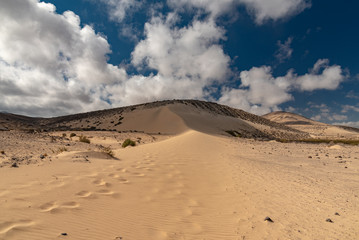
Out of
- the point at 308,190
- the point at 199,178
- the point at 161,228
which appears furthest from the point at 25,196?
the point at 308,190

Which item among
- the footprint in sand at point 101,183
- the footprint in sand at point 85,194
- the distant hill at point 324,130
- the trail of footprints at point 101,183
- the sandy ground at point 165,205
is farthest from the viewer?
the distant hill at point 324,130

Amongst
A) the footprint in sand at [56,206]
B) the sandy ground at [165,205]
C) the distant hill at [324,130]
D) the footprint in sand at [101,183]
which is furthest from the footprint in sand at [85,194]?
the distant hill at [324,130]

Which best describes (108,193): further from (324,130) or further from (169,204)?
(324,130)

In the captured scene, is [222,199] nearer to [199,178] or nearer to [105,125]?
[199,178]

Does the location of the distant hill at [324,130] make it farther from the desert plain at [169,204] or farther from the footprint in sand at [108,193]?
the footprint in sand at [108,193]

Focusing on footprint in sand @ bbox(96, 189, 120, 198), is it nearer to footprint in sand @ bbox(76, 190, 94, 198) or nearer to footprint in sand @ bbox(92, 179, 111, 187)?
footprint in sand @ bbox(76, 190, 94, 198)

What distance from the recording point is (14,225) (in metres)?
2.79

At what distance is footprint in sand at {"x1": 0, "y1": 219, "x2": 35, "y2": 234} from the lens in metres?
2.65

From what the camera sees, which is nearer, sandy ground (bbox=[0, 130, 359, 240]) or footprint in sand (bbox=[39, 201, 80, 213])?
sandy ground (bbox=[0, 130, 359, 240])

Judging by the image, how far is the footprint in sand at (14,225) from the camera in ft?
8.71

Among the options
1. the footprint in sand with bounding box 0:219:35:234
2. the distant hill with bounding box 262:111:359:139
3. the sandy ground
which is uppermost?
the distant hill with bounding box 262:111:359:139

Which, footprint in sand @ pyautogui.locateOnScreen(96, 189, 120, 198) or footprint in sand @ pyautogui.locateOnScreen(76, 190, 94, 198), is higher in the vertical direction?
footprint in sand @ pyautogui.locateOnScreen(76, 190, 94, 198)

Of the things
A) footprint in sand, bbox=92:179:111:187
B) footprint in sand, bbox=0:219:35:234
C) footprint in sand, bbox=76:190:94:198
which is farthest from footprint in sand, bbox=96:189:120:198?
footprint in sand, bbox=0:219:35:234

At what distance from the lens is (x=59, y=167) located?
6.45m
